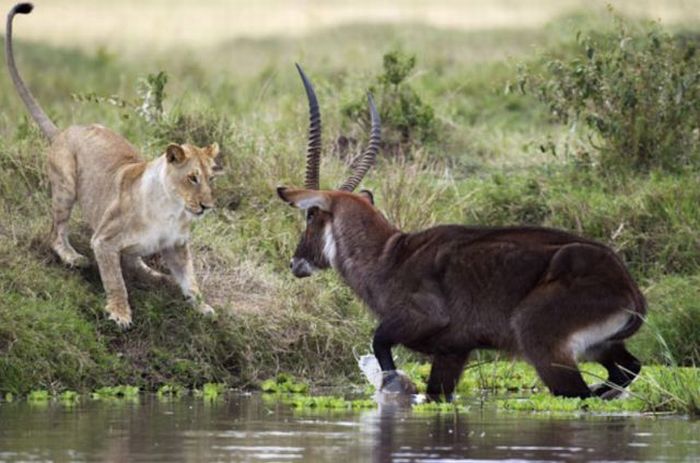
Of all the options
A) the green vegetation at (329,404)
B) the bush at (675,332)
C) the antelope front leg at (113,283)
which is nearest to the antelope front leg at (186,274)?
the antelope front leg at (113,283)

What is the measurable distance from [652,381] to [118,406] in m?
3.42

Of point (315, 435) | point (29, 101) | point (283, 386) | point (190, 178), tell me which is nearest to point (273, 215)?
point (29, 101)

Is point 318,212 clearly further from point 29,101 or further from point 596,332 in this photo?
point 29,101

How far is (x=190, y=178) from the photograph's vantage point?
13.0 m

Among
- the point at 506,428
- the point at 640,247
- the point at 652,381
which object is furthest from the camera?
the point at 640,247

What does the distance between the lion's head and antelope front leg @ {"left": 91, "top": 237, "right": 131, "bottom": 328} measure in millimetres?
675

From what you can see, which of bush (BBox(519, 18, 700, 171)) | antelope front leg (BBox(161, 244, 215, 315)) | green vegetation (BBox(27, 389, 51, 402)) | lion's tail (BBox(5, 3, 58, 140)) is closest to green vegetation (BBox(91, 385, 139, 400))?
green vegetation (BBox(27, 389, 51, 402))

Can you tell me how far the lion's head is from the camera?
12977 millimetres

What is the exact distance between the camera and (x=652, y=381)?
11.2m

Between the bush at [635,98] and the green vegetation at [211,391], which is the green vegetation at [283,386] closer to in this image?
the green vegetation at [211,391]

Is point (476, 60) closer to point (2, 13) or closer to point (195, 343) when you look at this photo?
point (2, 13)

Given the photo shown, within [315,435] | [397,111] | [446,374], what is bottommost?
[315,435]

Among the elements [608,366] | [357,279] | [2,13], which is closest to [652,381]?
[608,366]

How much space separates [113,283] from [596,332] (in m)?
3.77
